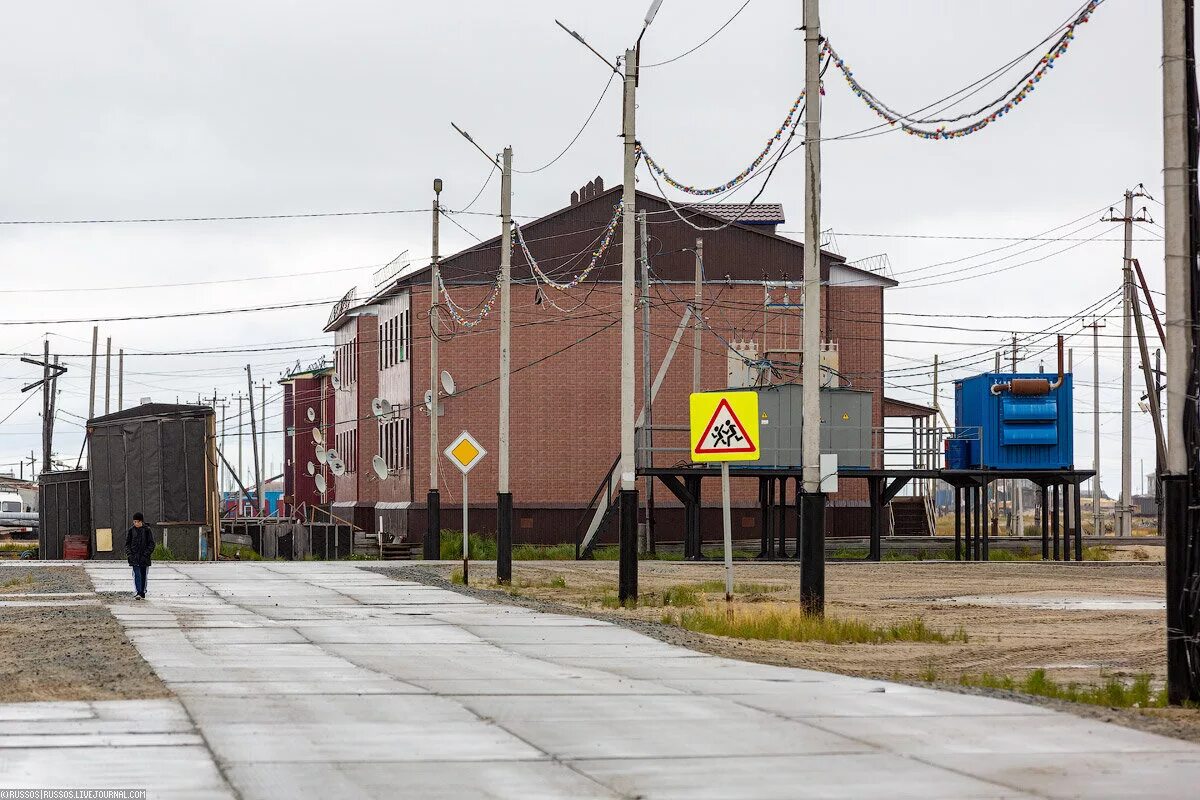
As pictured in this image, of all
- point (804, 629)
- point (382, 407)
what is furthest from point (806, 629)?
point (382, 407)

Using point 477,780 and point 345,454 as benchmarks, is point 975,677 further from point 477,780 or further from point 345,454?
point 345,454

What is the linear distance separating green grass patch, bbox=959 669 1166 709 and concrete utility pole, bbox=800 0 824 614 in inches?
238

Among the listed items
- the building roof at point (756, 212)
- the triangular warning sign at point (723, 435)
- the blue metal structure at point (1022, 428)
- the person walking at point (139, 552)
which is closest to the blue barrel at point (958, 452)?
the blue metal structure at point (1022, 428)

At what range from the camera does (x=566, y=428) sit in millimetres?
56844

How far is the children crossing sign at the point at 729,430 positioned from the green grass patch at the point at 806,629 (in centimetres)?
208

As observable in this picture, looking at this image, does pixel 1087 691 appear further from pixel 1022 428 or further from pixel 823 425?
pixel 1022 428

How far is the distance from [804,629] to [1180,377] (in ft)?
24.6

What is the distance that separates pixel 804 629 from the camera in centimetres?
1908

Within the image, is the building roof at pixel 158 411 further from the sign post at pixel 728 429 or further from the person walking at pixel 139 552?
the sign post at pixel 728 429

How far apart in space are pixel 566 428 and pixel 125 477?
55.6 ft

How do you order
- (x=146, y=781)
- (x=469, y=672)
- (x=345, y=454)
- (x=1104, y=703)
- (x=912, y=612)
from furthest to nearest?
(x=345, y=454) → (x=912, y=612) → (x=469, y=672) → (x=1104, y=703) → (x=146, y=781)

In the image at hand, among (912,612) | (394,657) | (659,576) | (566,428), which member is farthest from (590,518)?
(394,657)

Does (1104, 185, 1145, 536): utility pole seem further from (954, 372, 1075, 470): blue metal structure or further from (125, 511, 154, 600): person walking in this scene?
(125, 511, 154, 600): person walking

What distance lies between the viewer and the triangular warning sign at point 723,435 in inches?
818
